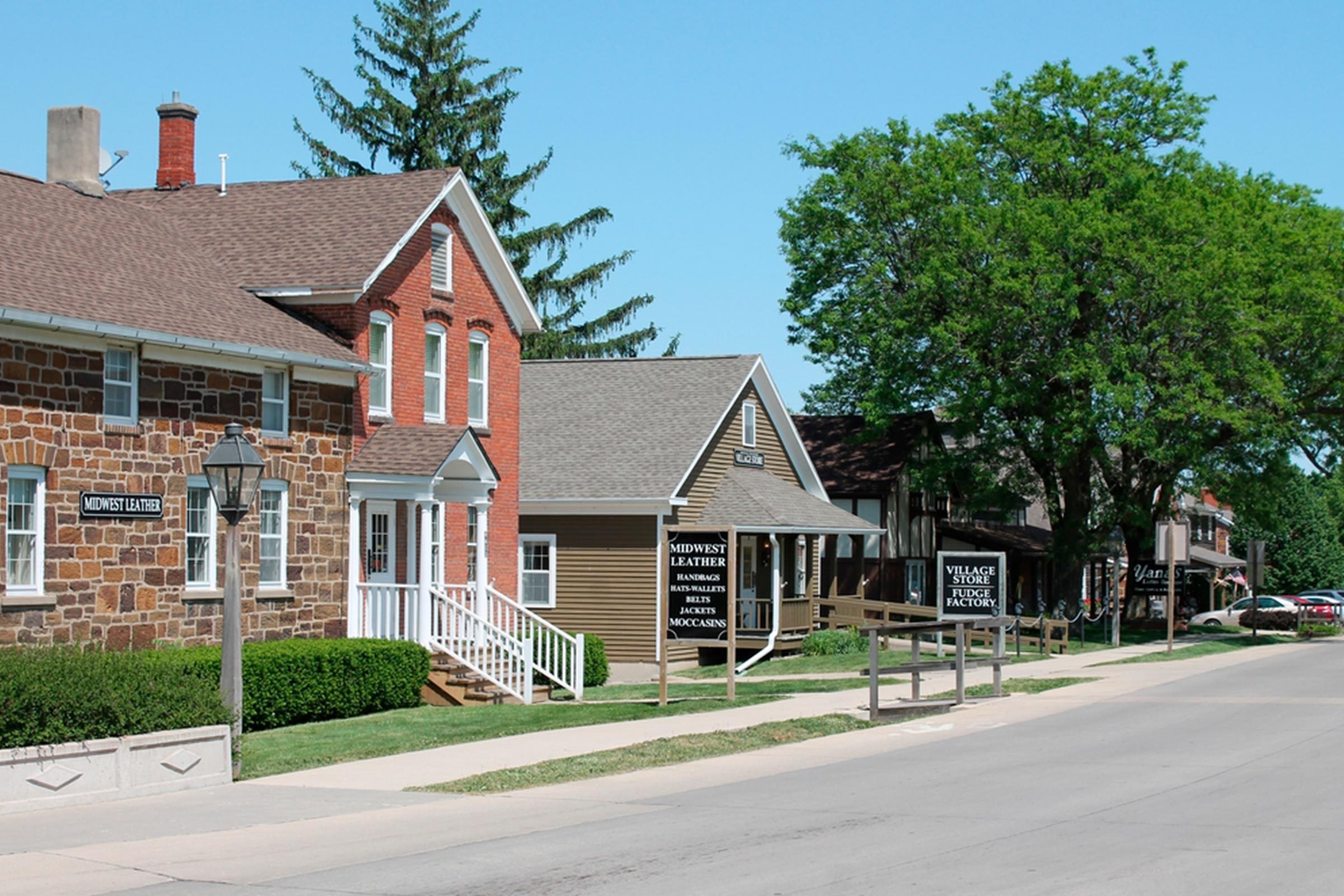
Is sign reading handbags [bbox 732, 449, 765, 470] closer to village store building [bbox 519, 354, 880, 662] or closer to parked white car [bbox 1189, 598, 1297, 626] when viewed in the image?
village store building [bbox 519, 354, 880, 662]

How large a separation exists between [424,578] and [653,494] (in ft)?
29.3

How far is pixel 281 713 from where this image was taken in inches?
886

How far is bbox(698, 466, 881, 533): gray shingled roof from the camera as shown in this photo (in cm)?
3581

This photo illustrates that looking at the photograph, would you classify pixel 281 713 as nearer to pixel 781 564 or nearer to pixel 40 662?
pixel 40 662

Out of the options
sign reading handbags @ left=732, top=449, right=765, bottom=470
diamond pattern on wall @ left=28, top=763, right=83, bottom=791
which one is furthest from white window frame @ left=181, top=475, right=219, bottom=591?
sign reading handbags @ left=732, top=449, right=765, bottom=470

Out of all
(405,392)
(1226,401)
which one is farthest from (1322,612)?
(405,392)

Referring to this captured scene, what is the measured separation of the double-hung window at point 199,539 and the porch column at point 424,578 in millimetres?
3715

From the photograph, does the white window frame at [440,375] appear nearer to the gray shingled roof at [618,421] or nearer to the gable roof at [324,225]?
the gable roof at [324,225]

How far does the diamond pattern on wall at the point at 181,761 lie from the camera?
14.5 metres

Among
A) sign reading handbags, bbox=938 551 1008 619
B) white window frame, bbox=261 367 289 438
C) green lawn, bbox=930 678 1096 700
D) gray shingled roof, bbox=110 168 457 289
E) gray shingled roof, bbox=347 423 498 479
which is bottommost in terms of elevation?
green lawn, bbox=930 678 1096 700

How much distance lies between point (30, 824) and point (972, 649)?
96.8ft

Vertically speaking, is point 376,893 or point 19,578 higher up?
point 19,578

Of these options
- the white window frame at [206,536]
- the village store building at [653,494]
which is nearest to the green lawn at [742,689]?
the village store building at [653,494]

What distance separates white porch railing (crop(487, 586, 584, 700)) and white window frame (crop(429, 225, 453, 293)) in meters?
5.73
